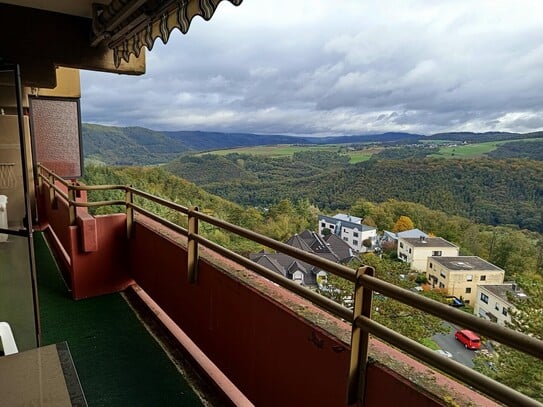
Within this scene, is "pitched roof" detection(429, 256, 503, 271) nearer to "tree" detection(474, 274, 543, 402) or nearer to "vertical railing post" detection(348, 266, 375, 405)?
"tree" detection(474, 274, 543, 402)

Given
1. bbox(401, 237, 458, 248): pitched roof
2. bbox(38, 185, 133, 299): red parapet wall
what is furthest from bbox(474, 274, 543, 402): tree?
bbox(38, 185, 133, 299): red parapet wall

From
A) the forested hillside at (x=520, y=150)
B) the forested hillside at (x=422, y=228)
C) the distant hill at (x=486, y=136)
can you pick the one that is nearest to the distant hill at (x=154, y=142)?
the distant hill at (x=486, y=136)

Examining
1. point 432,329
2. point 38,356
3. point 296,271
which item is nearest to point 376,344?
point 432,329

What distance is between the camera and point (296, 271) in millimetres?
1774

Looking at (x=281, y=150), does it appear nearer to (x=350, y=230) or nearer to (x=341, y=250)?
(x=350, y=230)

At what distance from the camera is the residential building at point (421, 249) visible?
263 centimetres

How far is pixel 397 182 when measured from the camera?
629 centimetres

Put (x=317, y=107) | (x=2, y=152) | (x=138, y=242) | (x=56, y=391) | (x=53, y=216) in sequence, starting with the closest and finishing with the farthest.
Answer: (x=56, y=391) < (x=2, y=152) < (x=138, y=242) < (x=53, y=216) < (x=317, y=107)

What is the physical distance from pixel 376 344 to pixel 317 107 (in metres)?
40.1

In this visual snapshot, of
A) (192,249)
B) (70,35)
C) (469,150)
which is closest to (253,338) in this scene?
(192,249)

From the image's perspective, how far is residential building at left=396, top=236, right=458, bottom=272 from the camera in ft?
8.63

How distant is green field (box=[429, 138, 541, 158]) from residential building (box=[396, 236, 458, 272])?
249 cm

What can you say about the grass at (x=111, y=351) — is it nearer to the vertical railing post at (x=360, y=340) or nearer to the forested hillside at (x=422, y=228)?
the forested hillside at (x=422, y=228)

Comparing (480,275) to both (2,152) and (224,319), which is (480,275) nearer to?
(224,319)
